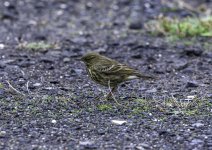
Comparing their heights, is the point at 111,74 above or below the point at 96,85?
above

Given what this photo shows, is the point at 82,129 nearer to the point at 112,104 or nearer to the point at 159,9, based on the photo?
the point at 112,104

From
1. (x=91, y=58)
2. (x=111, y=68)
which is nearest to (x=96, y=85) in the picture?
(x=91, y=58)

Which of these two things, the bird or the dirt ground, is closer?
the dirt ground

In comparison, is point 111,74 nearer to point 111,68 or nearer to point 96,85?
point 111,68

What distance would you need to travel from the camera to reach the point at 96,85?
30.6ft

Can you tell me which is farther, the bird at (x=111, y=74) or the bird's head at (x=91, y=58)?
the bird's head at (x=91, y=58)

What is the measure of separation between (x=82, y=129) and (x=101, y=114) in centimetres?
64

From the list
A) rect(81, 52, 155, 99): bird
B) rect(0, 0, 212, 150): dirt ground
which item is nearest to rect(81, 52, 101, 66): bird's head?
rect(81, 52, 155, 99): bird

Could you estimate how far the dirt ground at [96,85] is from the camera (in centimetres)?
696

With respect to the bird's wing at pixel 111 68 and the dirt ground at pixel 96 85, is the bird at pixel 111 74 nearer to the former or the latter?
the bird's wing at pixel 111 68

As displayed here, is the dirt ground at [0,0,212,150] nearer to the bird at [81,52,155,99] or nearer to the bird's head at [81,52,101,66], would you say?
the bird at [81,52,155,99]

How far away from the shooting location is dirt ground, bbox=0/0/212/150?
6957 millimetres

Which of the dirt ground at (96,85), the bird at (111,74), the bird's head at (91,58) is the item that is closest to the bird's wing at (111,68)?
the bird at (111,74)

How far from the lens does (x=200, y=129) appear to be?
720cm
